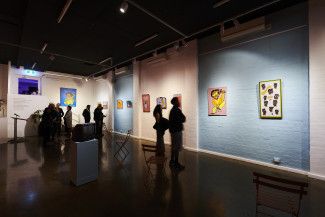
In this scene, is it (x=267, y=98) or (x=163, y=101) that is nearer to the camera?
(x=267, y=98)

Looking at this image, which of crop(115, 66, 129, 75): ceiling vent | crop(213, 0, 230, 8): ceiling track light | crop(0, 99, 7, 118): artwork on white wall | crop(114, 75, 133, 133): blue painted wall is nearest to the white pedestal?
crop(213, 0, 230, 8): ceiling track light

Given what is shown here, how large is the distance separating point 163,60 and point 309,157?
5.59 metres

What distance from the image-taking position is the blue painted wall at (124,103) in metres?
9.26

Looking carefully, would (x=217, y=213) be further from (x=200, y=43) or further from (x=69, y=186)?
(x=200, y=43)

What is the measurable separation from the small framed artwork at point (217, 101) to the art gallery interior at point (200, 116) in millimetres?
32

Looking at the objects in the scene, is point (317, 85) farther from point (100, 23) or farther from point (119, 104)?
point (119, 104)

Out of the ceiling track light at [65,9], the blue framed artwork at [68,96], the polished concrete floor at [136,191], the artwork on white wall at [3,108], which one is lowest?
A: the polished concrete floor at [136,191]

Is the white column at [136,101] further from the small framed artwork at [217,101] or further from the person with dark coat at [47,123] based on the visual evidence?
the small framed artwork at [217,101]

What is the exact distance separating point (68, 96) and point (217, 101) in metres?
9.66

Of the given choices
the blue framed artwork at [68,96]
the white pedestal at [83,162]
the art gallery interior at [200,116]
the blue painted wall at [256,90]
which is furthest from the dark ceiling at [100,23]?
the blue framed artwork at [68,96]

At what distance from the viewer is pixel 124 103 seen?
9.66 meters

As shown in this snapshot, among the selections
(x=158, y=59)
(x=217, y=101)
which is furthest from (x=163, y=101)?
(x=217, y=101)

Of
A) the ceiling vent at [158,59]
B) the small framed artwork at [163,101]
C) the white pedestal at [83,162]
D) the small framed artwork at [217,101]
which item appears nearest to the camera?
the white pedestal at [83,162]

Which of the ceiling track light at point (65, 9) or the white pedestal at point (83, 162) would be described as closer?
the white pedestal at point (83, 162)
